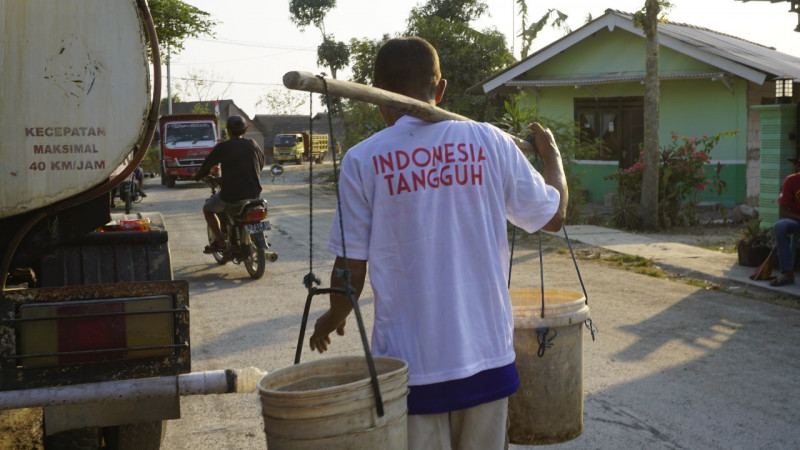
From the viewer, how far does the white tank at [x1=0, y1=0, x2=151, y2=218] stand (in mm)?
3682

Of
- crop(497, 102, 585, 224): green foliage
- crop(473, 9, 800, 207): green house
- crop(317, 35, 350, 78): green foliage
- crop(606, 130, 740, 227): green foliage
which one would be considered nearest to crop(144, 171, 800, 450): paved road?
crop(497, 102, 585, 224): green foliage

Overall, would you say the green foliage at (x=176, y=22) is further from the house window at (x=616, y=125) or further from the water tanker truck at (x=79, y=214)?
the water tanker truck at (x=79, y=214)

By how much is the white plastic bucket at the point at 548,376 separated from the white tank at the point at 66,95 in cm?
189

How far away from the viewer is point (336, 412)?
2363 mm

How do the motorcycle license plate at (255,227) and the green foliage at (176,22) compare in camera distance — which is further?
the green foliage at (176,22)

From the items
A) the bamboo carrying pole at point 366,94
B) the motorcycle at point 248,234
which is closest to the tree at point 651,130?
the motorcycle at point 248,234

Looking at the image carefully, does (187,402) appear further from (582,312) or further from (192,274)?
(192,274)

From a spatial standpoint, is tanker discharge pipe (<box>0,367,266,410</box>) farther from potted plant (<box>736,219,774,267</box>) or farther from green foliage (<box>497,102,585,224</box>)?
green foliage (<box>497,102,585,224</box>)

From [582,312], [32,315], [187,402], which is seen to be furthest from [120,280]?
[582,312]

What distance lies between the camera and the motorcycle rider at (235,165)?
1036 cm

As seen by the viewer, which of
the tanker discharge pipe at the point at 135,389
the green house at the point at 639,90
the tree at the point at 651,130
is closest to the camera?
the tanker discharge pipe at the point at 135,389

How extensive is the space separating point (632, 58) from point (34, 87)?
19.2m

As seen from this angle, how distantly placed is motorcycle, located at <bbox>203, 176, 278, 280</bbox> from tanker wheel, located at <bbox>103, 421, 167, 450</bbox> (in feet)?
19.0

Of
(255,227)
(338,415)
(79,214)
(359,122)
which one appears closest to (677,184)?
(255,227)
